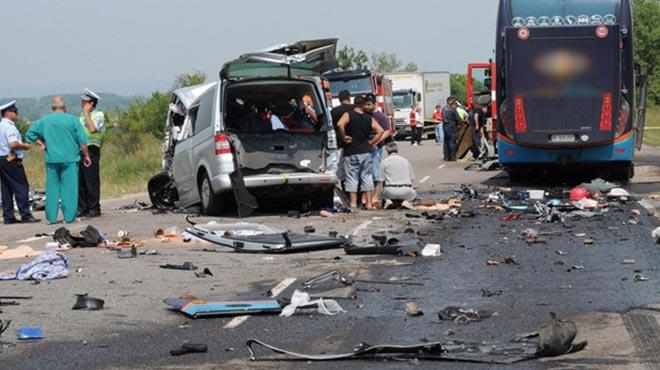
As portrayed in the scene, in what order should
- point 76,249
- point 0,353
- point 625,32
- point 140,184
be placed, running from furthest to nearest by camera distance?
point 140,184, point 625,32, point 76,249, point 0,353

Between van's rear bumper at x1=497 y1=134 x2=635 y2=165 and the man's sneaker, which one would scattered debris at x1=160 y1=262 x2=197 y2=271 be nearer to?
the man's sneaker

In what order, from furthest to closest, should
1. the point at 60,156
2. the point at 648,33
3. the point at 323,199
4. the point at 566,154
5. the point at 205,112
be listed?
the point at 648,33 < the point at 566,154 < the point at 323,199 < the point at 205,112 < the point at 60,156

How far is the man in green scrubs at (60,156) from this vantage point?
744 inches

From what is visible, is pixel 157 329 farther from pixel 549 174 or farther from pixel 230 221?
pixel 549 174

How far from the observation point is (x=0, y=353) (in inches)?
332

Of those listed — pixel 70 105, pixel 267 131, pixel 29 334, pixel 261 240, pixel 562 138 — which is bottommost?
pixel 70 105

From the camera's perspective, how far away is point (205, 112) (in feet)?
63.6

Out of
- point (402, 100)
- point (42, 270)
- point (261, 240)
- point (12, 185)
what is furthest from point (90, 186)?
point (402, 100)

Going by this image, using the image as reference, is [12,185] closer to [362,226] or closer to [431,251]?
[362,226]

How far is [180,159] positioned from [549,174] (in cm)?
993

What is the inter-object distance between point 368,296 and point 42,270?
11.6ft

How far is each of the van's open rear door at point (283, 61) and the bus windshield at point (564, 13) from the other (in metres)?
5.25

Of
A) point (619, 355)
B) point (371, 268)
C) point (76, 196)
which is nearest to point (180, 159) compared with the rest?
point (76, 196)

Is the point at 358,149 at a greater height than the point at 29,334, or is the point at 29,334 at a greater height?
the point at 29,334
